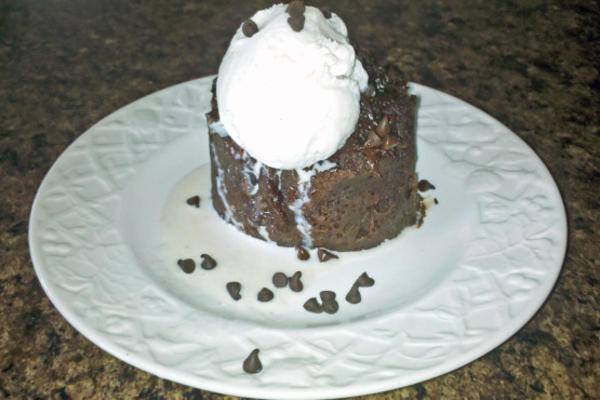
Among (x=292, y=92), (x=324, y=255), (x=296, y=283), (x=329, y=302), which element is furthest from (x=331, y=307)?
(x=292, y=92)

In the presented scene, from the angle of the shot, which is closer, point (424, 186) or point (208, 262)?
point (208, 262)

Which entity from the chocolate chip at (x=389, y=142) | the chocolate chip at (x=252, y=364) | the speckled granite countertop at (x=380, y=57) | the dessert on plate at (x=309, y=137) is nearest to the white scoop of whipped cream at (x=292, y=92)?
the dessert on plate at (x=309, y=137)

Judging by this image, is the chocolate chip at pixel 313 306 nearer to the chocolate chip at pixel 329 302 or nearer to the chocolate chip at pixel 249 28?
the chocolate chip at pixel 329 302

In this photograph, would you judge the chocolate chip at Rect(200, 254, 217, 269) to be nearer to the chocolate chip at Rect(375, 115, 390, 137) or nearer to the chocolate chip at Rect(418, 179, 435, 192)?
the chocolate chip at Rect(375, 115, 390, 137)

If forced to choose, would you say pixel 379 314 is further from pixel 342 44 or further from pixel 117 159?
pixel 117 159

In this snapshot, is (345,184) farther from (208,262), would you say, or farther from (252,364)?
(252,364)

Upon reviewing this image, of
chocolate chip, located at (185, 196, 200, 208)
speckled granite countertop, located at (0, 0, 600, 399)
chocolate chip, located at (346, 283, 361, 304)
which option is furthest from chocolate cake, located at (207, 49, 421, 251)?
speckled granite countertop, located at (0, 0, 600, 399)
